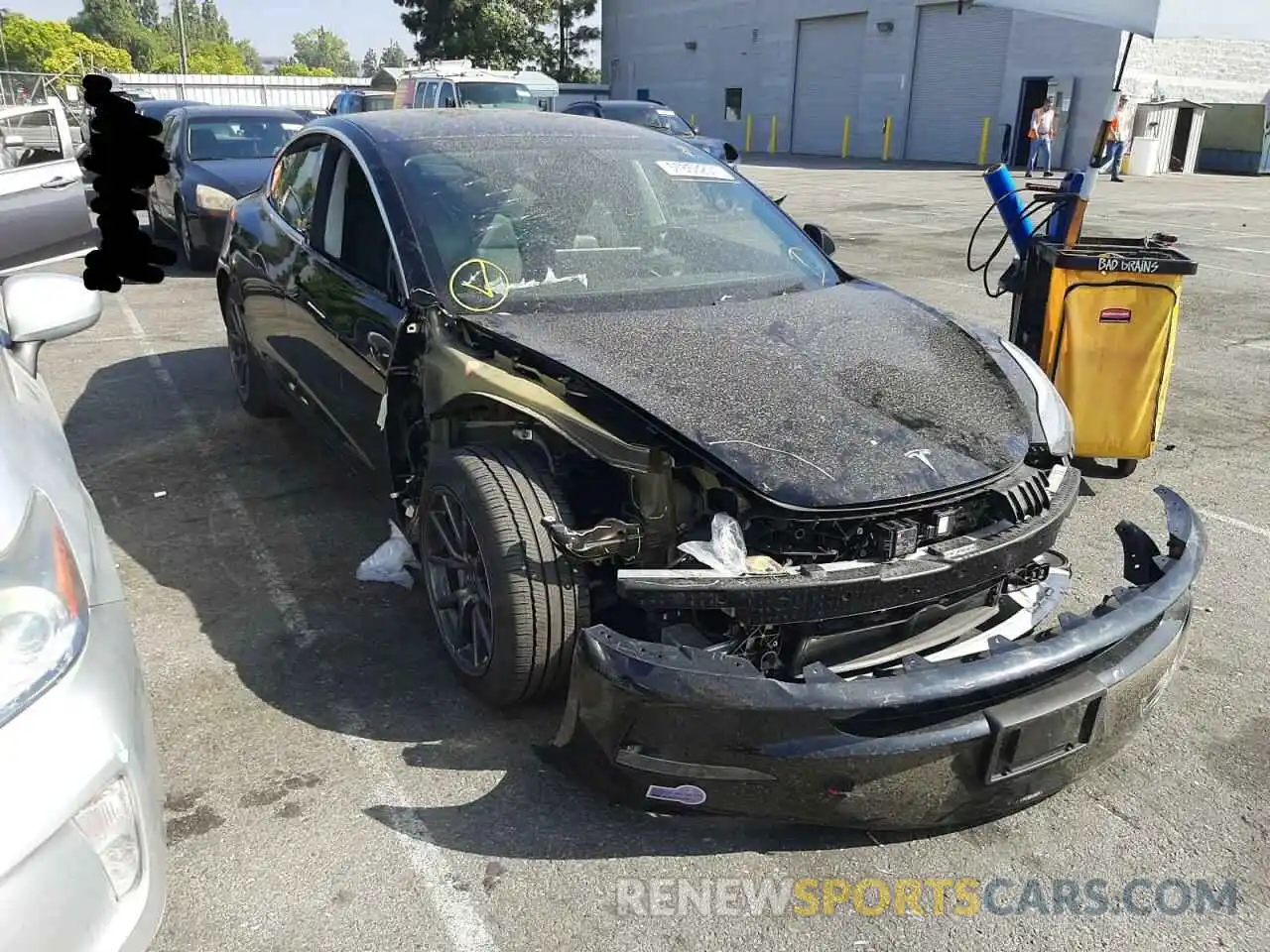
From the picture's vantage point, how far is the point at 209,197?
32.1ft

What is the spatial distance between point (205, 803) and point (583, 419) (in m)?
1.44

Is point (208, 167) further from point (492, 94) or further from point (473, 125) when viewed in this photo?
point (492, 94)

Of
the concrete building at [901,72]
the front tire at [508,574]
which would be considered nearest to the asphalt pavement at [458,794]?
the front tire at [508,574]

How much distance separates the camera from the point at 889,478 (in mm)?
2545

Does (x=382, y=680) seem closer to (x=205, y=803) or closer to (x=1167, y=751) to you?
(x=205, y=803)

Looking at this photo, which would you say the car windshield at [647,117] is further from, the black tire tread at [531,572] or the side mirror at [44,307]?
the black tire tread at [531,572]

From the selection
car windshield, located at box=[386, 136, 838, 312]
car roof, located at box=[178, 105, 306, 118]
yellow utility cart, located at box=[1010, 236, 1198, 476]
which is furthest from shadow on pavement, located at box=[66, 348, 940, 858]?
car roof, located at box=[178, 105, 306, 118]

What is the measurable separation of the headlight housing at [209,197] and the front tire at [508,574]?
7.78 meters

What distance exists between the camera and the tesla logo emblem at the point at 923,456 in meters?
2.62

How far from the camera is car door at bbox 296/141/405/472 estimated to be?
11.7ft

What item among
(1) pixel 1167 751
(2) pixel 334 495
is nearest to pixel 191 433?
(2) pixel 334 495

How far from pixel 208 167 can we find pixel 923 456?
31.9 ft

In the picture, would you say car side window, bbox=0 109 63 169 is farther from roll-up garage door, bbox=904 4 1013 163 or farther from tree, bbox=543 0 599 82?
tree, bbox=543 0 599 82

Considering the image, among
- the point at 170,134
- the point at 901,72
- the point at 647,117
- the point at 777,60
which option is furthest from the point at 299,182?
the point at 777,60
